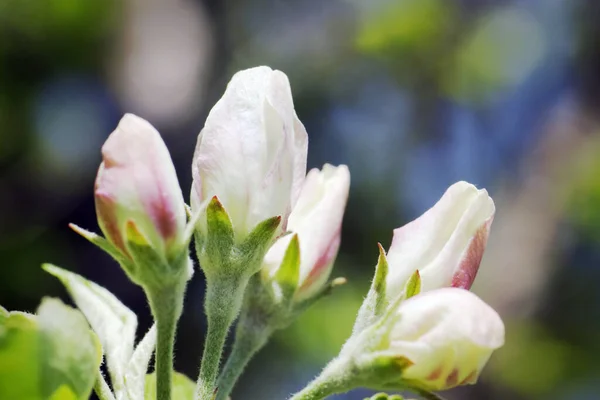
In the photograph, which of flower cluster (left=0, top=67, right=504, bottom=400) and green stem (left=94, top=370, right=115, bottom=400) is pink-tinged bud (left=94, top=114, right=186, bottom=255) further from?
green stem (left=94, top=370, right=115, bottom=400)

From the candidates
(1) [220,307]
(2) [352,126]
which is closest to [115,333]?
(1) [220,307]

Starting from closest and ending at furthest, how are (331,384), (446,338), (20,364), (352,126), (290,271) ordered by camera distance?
1. (20,364)
2. (446,338)
3. (331,384)
4. (290,271)
5. (352,126)

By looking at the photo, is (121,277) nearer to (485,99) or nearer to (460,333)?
(485,99)

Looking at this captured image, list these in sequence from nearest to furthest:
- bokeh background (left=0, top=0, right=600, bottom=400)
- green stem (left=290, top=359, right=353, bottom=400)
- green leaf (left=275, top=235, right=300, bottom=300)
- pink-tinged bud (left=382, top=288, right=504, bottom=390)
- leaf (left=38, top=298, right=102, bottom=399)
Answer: leaf (left=38, top=298, right=102, bottom=399) < pink-tinged bud (left=382, top=288, right=504, bottom=390) < green stem (left=290, top=359, right=353, bottom=400) < green leaf (left=275, top=235, right=300, bottom=300) < bokeh background (left=0, top=0, right=600, bottom=400)

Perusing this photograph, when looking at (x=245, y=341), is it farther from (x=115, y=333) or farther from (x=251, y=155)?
(x=251, y=155)

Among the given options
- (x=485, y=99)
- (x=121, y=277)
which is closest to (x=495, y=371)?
(x=485, y=99)

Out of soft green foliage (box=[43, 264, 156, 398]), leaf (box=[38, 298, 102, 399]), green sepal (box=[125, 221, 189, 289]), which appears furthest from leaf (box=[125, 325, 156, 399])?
leaf (box=[38, 298, 102, 399])

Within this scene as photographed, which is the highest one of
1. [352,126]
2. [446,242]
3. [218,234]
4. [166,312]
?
[352,126]
